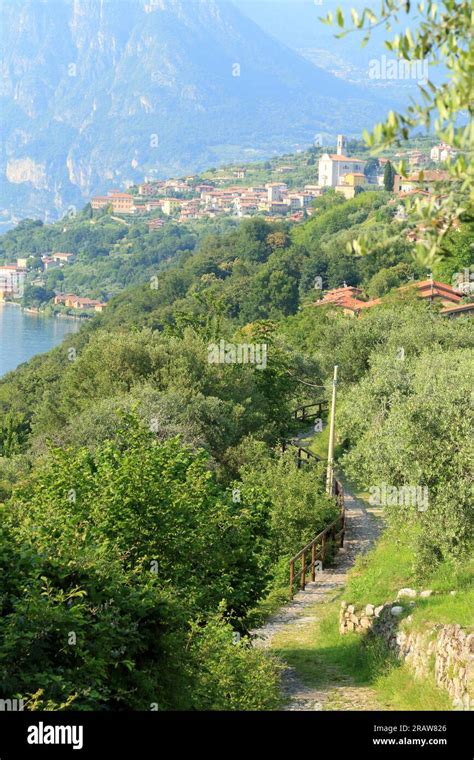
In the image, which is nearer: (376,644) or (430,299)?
(376,644)

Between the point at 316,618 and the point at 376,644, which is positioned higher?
the point at 376,644

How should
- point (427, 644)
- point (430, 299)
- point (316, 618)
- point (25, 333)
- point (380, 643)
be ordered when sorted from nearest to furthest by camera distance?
point (427, 644)
point (380, 643)
point (316, 618)
point (430, 299)
point (25, 333)

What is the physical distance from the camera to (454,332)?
34156mm

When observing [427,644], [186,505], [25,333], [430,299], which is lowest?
[25,333]

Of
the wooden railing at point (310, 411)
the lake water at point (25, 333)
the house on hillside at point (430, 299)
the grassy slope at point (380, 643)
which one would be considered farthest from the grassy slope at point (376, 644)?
the lake water at point (25, 333)

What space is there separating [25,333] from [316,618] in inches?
5891

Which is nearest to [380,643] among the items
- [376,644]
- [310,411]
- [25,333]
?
[376,644]

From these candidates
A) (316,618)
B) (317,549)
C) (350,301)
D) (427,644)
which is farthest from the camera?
(350,301)

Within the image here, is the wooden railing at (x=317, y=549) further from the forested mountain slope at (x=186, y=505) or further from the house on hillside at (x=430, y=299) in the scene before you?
the house on hillside at (x=430, y=299)

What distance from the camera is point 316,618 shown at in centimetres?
1786

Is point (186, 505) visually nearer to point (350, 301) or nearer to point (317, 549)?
point (317, 549)
